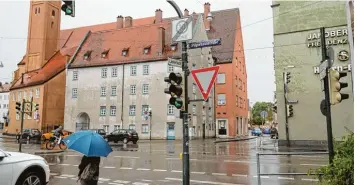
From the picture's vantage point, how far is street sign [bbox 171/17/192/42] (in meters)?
8.96

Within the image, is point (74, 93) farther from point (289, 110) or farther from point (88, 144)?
point (88, 144)

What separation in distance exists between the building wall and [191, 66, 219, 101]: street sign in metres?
20.8

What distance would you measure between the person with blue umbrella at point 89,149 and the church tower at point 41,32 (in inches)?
2058

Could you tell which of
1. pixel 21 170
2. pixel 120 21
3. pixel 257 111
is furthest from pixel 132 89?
pixel 257 111

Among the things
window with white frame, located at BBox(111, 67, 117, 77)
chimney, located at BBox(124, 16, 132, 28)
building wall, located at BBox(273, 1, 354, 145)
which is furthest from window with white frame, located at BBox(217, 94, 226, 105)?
building wall, located at BBox(273, 1, 354, 145)

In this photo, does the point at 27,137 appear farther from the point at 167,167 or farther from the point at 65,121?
the point at 167,167

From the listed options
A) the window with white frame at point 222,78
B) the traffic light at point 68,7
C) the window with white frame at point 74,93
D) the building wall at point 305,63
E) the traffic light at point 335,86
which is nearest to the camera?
the traffic light at point 335,86

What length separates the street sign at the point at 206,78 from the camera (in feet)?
26.7

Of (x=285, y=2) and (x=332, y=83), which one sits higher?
(x=285, y=2)

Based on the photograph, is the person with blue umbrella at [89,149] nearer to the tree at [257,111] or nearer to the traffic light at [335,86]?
the traffic light at [335,86]

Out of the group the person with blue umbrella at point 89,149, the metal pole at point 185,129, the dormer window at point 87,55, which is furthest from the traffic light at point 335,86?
the dormer window at point 87,55

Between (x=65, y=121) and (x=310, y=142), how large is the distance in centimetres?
3498

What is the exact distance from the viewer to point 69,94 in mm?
49156

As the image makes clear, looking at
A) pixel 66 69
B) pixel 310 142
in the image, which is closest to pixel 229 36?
pixel 66 69
